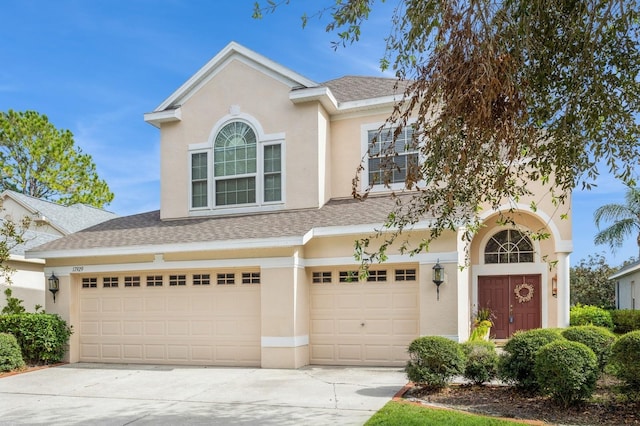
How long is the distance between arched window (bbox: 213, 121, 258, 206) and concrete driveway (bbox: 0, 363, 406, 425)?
480 centimetres

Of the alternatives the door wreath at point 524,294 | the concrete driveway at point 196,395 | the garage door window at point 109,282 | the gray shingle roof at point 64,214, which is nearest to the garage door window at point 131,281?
the garage door window at point 109,282

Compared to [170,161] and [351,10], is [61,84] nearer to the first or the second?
[170,161]

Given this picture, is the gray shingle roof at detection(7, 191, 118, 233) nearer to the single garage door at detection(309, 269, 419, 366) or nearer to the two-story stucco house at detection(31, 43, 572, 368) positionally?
the two-story stucco house at detection(31, 43, 572, 368)

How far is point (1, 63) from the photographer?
77.3ft

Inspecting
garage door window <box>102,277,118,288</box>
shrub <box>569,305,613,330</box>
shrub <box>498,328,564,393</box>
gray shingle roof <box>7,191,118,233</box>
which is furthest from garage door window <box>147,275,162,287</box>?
shrub <box>569,305,613,330</box>

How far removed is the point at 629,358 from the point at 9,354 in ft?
41.7

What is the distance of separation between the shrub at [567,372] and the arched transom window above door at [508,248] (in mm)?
9003

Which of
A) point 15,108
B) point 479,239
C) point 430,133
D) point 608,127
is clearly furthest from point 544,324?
point 15,108

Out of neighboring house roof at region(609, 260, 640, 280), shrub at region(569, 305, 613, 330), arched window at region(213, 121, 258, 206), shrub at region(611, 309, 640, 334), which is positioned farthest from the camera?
neighboring house roof at region(609, 260, 640, 280)

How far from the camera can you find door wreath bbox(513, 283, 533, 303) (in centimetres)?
1683

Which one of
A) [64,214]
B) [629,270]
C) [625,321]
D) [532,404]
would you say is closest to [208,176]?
[532,404]

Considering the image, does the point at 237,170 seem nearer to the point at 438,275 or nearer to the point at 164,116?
the point at 164,116

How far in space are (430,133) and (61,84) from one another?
19.3m

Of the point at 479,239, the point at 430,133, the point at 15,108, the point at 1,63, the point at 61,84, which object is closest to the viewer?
the point at 430,133
